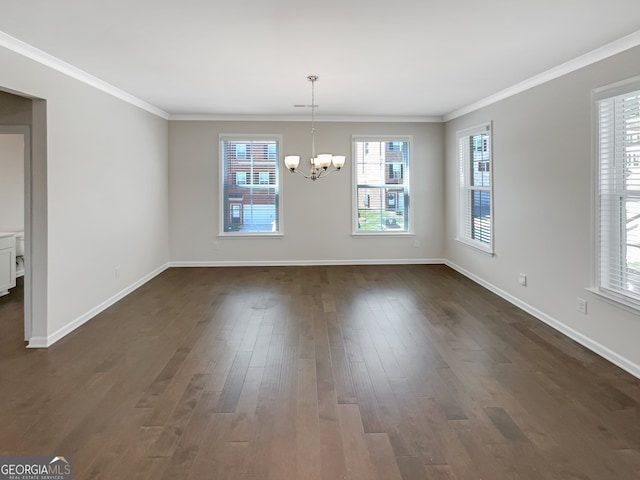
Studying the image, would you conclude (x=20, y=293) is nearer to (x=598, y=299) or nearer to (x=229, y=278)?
(x=229, y=278)

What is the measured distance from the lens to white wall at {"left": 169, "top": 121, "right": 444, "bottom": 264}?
7129 mm

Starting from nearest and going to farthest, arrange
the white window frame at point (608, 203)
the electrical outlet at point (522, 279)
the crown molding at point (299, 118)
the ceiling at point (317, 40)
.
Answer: the ceiling at point (317, 40)
the white window frame at point (608, 203)
the electrical outlet at point (522, 279)
the crown molding at point (299, 118)

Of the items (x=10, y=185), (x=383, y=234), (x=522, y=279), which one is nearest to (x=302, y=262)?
(x=383, y=234)

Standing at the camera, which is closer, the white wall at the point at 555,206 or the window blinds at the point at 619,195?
the window blinds at the point at 619,195

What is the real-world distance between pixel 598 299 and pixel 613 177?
1027mm

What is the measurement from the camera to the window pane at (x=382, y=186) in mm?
7359

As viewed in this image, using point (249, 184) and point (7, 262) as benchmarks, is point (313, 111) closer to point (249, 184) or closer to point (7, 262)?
point (249, 184)

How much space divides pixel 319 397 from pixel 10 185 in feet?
21.0

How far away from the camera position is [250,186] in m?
7.27

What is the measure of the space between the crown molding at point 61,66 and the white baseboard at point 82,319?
2.39 metres

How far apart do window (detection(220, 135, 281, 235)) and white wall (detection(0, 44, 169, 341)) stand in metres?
1.31

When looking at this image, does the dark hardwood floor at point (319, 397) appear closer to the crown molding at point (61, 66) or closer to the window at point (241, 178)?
the crown molding at point (61, 66)

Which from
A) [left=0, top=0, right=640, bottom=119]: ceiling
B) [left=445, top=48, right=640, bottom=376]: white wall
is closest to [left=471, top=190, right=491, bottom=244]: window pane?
[left=445, top=48, right=640, bottom=376]: white wall

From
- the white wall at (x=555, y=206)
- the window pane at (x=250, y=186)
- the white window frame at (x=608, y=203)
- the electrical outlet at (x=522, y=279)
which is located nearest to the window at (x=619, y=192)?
the white window frame at (x=608, y=203)
